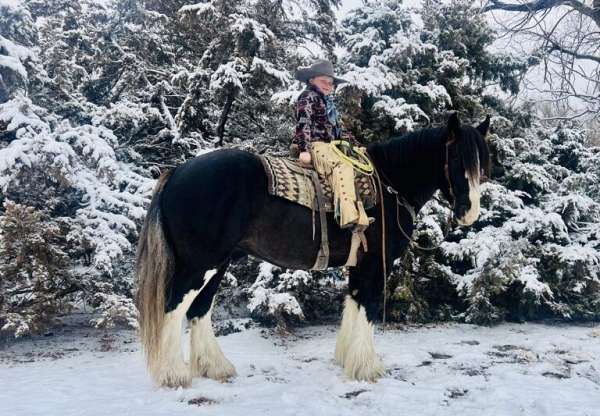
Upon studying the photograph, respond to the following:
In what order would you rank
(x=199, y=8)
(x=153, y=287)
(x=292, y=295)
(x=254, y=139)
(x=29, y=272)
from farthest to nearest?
(x=254, y=139), (x=199, y=8), (x=292, y=295), (x=29, y=272), (x=153, y=287)

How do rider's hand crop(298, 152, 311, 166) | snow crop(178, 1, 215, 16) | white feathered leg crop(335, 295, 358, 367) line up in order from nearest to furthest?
rider's hand crop(298, 152, 311, 166) → white feathered leg crop(335, 295, 358, 367) → snow crop(178, 1, 215, 16)

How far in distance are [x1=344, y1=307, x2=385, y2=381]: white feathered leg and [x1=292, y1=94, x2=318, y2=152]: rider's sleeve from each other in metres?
1.45

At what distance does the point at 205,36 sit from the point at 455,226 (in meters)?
4.89

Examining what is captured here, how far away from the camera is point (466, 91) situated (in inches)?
242

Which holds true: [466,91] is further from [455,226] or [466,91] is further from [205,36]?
[205,36]

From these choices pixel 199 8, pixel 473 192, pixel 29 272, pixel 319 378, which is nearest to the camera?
pixel 473 192

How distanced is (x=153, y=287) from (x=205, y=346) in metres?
0.68

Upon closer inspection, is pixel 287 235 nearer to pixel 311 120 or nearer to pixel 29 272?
pixel 311 120

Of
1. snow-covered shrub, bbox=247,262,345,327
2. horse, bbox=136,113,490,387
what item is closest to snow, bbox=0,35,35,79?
→ horse, bbox=136,113,490,387

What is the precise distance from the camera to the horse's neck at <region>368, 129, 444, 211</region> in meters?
3.39

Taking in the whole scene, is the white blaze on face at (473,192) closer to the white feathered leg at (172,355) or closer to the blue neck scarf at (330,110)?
the blue neck scarf at (330,110)

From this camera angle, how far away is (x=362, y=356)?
3219 mm

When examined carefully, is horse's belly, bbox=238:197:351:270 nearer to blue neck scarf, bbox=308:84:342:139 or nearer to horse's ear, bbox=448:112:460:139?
blue neck scarf, bbox=308:84:342:139

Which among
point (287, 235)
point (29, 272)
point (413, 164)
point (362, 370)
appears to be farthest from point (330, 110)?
point (29, 272)
